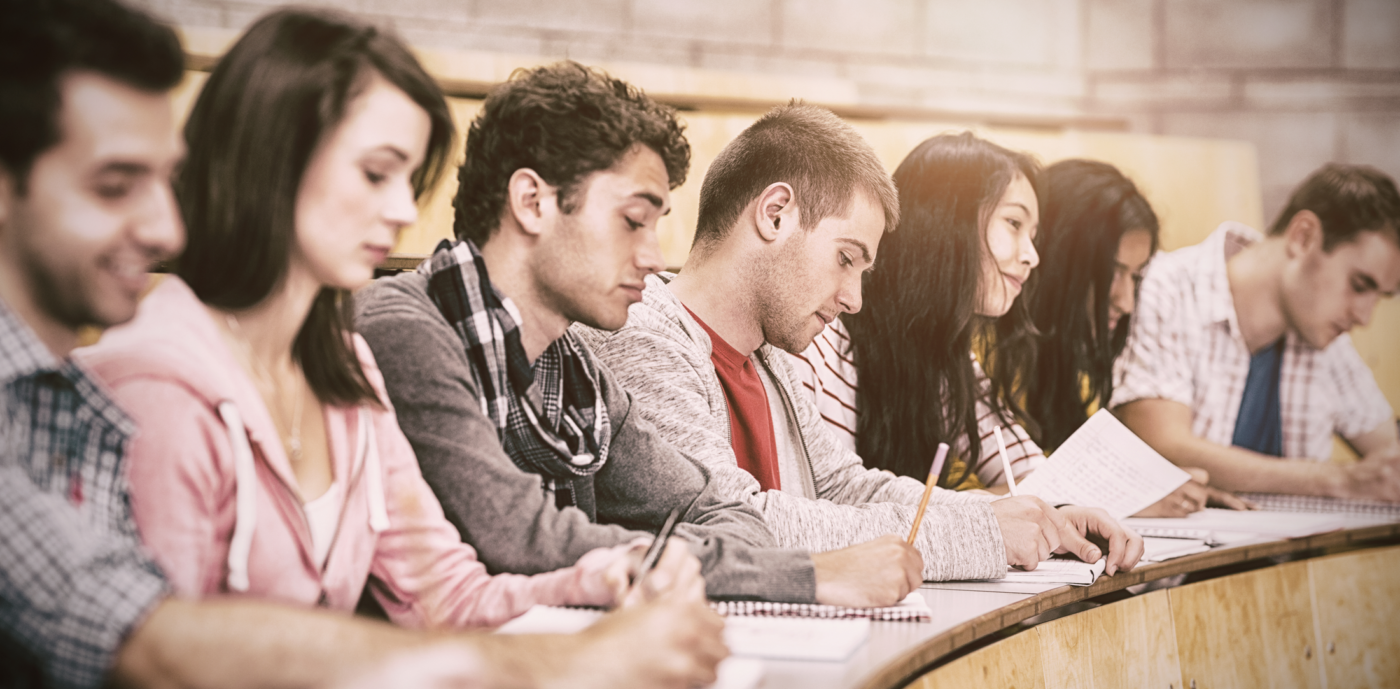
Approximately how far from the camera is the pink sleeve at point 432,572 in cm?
100

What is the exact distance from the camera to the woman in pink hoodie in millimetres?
801

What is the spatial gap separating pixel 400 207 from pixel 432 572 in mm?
334

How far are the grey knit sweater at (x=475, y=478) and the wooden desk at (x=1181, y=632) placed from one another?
0.14m

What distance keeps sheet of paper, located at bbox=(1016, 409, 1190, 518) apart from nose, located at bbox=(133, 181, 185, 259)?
4.53 ft

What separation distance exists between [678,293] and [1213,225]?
2.11 metres

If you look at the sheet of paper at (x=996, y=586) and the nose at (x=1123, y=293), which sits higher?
the nose at (x=1123, y=293)

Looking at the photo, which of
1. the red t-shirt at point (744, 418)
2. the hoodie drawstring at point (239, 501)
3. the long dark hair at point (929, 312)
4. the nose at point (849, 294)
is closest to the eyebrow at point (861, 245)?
the nose at point (849, 294)

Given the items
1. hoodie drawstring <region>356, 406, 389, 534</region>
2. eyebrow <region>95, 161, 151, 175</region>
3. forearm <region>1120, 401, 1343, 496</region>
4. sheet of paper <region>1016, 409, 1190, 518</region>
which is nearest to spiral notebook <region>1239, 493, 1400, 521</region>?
forearm <region>1120, 401, 1343, 496</region>

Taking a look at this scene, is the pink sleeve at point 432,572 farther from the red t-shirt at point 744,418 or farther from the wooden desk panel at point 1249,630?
the wooden desk panel at point 1249,630

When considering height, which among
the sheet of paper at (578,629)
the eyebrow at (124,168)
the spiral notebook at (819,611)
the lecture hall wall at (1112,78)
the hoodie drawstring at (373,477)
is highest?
the lecture hall wall at (1112,78)

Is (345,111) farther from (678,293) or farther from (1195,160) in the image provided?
(1195,160)

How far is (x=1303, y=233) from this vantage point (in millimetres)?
2738

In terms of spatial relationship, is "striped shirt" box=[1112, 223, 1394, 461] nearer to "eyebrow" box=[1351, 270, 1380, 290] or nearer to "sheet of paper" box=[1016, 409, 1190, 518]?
"eyebrow" box=[1351, 270, 1380, 290]

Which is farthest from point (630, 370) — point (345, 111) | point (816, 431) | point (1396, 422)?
point (1396, 422)
